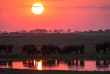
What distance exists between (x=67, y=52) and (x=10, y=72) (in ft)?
51.5

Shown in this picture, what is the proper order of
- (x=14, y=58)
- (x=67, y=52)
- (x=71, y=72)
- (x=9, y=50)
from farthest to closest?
(x=9, y=50) < (x=67, y=52) < (x=14, y=58) < (x=71, y=72)

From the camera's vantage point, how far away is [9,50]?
40.5 meters

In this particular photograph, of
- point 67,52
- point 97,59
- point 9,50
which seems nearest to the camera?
point 97,59

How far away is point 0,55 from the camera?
1457 inches

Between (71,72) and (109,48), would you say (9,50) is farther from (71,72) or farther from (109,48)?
(71,72)

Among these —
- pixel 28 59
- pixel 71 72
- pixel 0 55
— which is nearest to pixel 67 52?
pixel 28 59

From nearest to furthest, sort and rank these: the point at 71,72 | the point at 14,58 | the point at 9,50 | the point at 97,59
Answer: the point at 71,72, the point at 97,59, the point at 14,58, the point at 9,50

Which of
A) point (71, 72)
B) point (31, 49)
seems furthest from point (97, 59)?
point (71, 72)

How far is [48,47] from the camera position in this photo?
38312mm

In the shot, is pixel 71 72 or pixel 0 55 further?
pixel 0 55

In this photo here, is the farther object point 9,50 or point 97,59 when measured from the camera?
point 9,50

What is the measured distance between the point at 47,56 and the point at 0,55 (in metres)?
5.59

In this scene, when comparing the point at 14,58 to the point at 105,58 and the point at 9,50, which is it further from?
the point at 105,58

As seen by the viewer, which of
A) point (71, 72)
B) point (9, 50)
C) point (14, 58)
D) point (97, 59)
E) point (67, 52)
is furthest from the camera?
point (9, 50)
